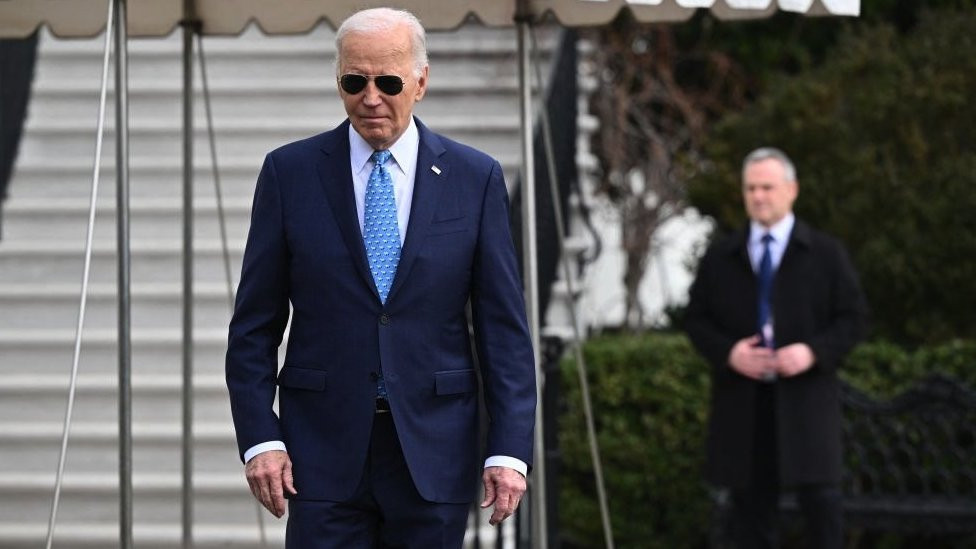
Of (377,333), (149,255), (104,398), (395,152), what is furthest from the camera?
(149,255)

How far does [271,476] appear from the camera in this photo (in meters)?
4.11

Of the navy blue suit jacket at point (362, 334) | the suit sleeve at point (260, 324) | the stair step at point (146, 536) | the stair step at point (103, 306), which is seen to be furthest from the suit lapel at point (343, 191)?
the stair step at point (103, 306)

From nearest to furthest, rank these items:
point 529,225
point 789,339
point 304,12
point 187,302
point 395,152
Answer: point 395,152 → point 529,225 → point 304,12 → point 187,302 → point 789,339

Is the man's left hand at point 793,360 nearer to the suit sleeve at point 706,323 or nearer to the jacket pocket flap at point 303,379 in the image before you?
the suit sleeve at point 706,323

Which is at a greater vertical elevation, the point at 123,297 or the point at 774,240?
the point at 774,240

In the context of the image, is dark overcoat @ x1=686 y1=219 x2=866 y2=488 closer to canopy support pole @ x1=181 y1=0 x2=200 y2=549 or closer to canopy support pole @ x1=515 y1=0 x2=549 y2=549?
canopy support pole @ x1=515 y1=0 x2=549 y2=549

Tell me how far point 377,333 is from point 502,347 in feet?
0.99

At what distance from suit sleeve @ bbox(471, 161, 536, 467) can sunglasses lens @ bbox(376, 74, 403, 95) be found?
0.38m

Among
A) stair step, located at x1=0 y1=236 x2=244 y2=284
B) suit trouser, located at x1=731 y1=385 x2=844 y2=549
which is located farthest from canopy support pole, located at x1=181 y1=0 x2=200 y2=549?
stair step, located at x1=0 y1=236 x2=244 y2=284

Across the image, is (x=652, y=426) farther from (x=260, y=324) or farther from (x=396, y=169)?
(x=260, y=324)

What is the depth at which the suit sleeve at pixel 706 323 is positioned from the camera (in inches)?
301

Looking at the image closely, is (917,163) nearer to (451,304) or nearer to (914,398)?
(914,398)

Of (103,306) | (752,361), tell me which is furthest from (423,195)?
(103,306)

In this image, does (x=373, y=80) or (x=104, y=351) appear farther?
(x=104, y=351)
